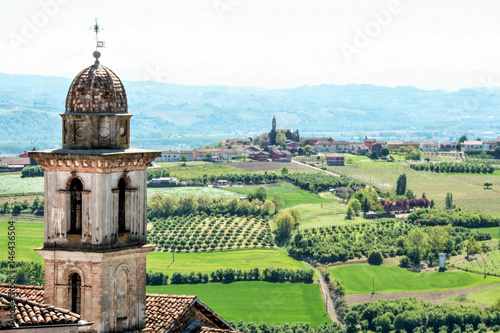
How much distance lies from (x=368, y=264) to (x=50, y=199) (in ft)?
301

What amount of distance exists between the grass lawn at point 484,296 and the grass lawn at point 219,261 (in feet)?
58.5

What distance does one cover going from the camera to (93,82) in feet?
82.7

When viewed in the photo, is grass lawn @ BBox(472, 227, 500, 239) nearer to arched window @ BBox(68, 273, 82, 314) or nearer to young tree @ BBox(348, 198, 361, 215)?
young tree @ BBox(348, 198, 361, 215)

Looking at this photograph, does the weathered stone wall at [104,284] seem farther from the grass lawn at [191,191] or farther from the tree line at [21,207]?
the grass lawn at [191,191]

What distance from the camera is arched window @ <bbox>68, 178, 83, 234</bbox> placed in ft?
81.8

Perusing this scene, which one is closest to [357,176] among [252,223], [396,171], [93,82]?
[396,171]

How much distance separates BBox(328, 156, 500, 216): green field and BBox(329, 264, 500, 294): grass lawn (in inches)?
1655

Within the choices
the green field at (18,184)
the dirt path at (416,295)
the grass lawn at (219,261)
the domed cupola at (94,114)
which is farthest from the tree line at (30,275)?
the green field at (18,184)

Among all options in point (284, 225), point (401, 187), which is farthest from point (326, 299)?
point (401, 187)

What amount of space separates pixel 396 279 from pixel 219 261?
18670 mm

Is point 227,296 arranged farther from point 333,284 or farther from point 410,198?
point 410,198

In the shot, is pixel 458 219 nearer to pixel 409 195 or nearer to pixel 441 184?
pixel 409 195

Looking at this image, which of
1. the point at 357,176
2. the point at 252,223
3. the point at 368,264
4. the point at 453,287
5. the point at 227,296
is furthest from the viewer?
the point at 357,176

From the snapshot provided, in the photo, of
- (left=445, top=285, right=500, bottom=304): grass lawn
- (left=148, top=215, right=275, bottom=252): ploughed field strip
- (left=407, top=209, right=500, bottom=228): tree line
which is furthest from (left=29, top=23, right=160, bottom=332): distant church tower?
(left=407, top=209, right=500, bottom=228): tree line
